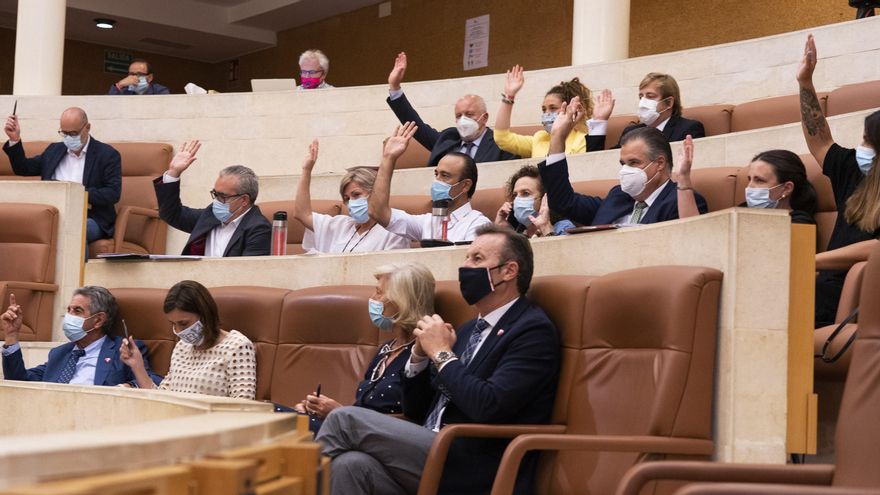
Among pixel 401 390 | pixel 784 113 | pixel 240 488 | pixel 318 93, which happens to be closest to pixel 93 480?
pixel 240 488

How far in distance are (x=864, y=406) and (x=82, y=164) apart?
5.34m

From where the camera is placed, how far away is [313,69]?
7.68m

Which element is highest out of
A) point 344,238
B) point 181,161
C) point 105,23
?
point 105,23

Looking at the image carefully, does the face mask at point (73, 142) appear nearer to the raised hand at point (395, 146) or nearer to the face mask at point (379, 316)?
the raised hand at point (395, 146)

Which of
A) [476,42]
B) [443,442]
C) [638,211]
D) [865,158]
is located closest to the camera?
[443,442]

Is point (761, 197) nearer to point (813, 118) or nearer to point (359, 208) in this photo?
point (813, 118)

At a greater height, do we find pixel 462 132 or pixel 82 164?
pixel 462 132

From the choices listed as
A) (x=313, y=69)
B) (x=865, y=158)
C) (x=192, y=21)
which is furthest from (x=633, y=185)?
(x=192, y=21)

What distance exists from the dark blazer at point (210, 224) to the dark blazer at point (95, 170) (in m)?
1.07

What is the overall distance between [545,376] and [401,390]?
575mm

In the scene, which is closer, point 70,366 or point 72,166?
point 70,366

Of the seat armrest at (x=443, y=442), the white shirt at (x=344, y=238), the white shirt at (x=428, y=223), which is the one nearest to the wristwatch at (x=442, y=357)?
the seat armrest at (x=443, y=442)

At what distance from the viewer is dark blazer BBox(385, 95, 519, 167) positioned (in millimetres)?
5895

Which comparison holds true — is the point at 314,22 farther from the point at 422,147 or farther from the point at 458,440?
the point at 458,440
